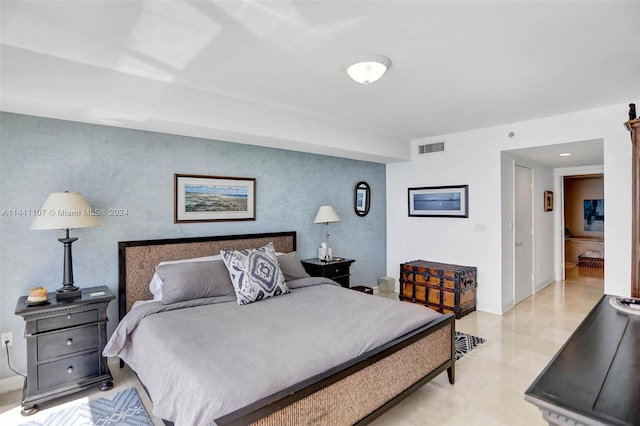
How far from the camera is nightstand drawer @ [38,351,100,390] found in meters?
2.42

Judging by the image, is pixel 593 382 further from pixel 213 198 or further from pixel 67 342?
pixel 213 198

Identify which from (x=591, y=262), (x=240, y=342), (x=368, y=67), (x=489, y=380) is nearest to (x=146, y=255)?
(x=240, y=342)

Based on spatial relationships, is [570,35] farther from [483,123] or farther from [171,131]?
[171,131]

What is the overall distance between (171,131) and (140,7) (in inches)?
58.2

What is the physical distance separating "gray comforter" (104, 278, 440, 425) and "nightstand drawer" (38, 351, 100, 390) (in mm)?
274

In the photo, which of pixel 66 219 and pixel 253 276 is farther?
pixel 253 276

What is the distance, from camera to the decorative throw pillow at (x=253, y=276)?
2.91m

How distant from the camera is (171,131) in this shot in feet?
10.3

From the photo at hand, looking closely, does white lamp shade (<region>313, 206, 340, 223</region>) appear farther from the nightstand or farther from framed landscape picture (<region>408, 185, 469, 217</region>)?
the nightstand

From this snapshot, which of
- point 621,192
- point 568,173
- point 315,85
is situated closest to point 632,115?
point 621,192

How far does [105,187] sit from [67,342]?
4.29ft

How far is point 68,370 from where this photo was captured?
99.1 inches

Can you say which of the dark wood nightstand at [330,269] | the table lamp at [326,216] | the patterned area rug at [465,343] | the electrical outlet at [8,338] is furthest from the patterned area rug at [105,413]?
the patterned area rug at [465,343]

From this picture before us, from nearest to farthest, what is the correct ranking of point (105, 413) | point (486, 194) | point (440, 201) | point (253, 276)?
1. point (105, 413)
2. point (253, 276)
3. point (486, 194)
4. point (440, 201)
